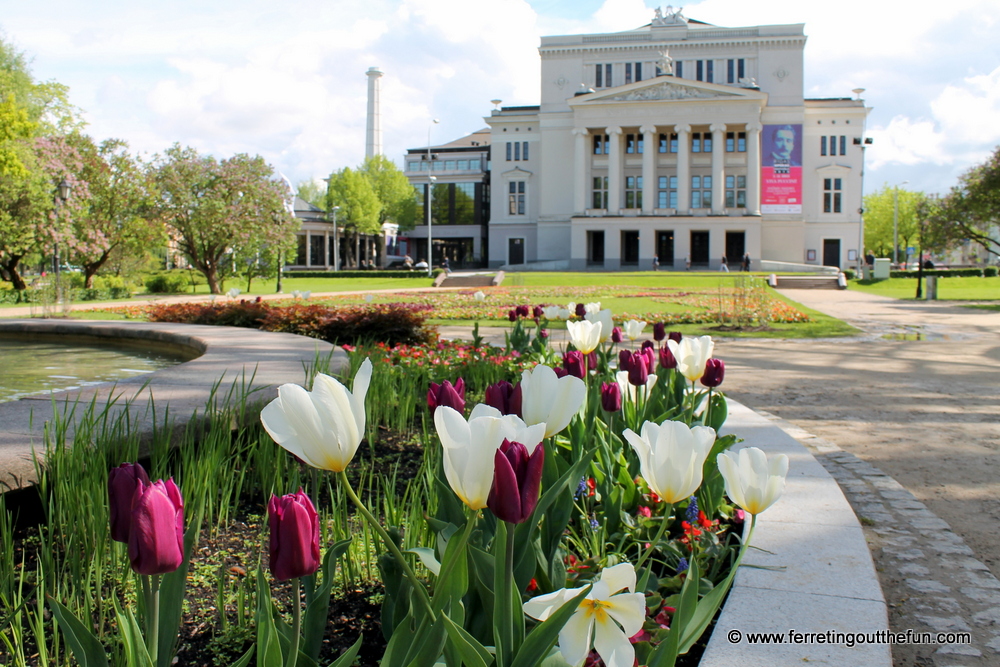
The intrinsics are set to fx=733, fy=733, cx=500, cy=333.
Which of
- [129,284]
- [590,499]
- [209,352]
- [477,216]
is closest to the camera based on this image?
[590,499]

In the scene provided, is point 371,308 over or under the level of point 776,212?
under

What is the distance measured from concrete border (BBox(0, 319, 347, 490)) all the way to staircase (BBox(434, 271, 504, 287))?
28901 mm

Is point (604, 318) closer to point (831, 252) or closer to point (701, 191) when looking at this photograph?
point (701, 191)

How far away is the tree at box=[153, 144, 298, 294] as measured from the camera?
29328 mm

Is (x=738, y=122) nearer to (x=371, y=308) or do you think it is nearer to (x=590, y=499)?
(x=371, y=308)

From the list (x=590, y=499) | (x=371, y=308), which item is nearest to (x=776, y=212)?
(x=371, y=308)

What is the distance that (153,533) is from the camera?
1168 millimetres

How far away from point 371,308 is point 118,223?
25.1 meters

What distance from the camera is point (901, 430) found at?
238 inches

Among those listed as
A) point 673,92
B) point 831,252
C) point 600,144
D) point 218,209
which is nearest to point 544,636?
point 218,209

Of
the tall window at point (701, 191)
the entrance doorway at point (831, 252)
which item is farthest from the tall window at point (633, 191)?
the entrance doorway at point (831, 252)

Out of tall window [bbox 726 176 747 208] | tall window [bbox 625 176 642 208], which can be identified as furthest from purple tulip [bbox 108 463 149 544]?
tall window [bbox 726 176 747 208]

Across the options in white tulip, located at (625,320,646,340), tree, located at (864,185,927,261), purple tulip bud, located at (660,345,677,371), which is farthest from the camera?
tree, located at (864,185,927,261)

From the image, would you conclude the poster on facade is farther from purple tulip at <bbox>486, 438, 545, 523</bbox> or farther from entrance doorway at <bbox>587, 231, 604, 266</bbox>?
purple tulip at <bbox>486, 438, 545, 523</bbox>
